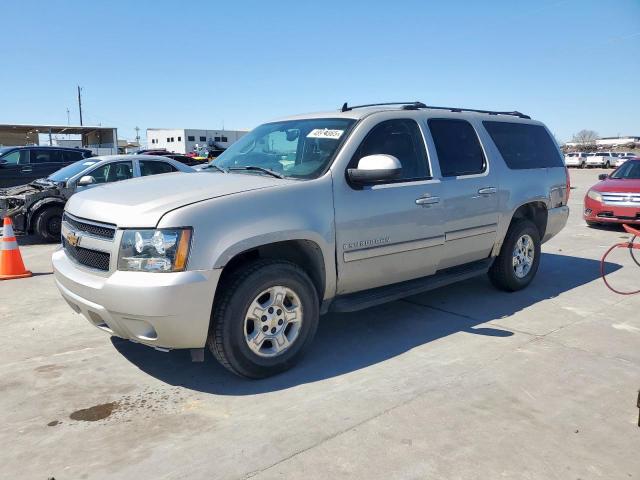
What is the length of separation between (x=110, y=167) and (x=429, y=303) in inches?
276

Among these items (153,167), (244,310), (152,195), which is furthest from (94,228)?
(153,167)

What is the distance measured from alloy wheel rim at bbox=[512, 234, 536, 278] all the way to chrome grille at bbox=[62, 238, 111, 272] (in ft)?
13.4

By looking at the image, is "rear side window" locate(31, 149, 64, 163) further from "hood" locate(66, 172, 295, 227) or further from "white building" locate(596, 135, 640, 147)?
"white building" locate(596, 135, 640, 147)

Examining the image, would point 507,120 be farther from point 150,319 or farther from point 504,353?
point 150,319

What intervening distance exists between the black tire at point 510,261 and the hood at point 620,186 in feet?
17.1

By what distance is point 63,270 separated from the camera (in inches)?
145

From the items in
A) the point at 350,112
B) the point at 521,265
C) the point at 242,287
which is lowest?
the point at 521,265

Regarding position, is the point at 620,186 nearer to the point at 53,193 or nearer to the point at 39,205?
the point at 53,193

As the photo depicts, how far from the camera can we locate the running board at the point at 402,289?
3980 millimetres

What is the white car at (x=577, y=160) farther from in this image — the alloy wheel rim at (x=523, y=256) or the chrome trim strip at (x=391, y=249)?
the chrome trim strip at (x=391, y=249)

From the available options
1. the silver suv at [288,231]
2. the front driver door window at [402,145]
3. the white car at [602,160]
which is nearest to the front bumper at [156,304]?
the silver suv at [288,231]

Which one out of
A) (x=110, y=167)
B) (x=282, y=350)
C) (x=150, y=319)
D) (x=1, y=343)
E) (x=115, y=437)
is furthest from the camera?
(x=110, y=167)

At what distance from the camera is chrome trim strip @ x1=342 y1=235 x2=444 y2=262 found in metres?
→ 3.89

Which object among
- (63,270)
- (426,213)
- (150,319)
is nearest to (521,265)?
(426,213)
